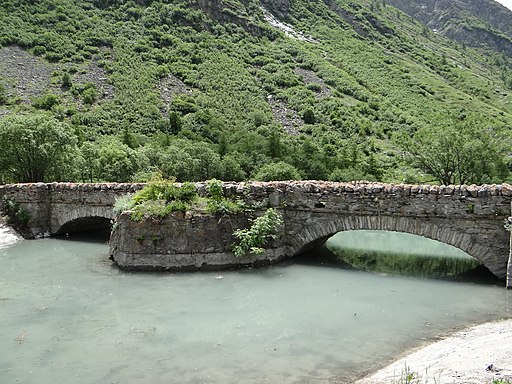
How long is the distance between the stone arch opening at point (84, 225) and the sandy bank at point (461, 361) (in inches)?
694

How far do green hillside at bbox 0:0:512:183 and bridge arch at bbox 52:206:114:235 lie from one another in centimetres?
858

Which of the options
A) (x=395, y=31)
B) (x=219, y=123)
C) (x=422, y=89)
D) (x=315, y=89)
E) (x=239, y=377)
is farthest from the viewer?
(x=395, y=31)

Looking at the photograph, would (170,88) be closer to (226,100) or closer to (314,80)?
(226,100)

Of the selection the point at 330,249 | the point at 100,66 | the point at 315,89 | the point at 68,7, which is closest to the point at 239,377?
the point at 330,249

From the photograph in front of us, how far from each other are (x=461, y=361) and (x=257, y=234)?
29.9ft

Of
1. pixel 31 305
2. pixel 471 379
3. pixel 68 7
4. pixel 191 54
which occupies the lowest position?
pixel 31 305

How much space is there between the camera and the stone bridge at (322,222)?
45.8 ft

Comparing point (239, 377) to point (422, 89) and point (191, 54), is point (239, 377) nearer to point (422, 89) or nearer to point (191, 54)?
point (191, 54)

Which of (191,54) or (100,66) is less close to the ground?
(191,54)

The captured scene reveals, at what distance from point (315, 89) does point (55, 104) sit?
48.3m

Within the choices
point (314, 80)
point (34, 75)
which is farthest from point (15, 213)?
point (314, 80)

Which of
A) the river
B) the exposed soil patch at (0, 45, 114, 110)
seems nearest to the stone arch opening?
the river

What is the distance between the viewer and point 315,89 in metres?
94.0

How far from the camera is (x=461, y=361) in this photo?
7492 mm
